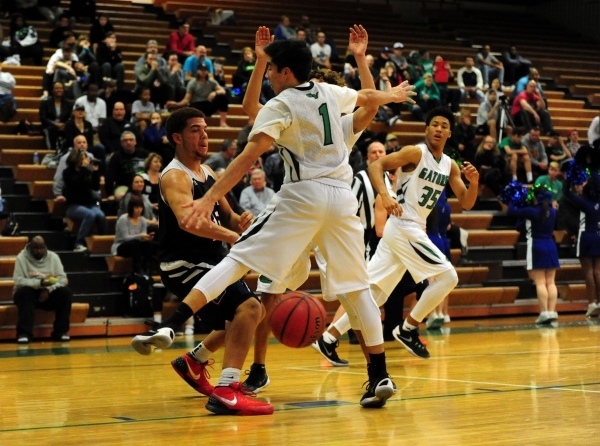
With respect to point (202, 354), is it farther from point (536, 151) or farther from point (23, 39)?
point (536, 151)

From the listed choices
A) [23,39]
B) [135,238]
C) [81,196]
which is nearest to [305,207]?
[135,238]

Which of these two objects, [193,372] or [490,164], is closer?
[193,372]

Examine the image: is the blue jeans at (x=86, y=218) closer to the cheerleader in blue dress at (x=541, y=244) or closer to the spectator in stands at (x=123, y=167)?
the spectator in stands at (x=123, y=167)

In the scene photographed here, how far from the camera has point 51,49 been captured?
744 inches

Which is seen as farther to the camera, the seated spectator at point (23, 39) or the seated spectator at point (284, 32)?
the seated spectator at point (284, 32)

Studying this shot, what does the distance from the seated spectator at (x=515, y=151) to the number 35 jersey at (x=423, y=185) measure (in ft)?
30.7

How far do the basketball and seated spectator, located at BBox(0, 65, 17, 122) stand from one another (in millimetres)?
10262

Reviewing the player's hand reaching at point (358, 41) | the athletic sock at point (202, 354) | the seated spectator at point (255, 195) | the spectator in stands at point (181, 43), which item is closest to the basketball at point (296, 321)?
the athletic sock at point (202, 354)

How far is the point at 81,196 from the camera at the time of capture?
13641 mm

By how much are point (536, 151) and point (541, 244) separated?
5.62 metres

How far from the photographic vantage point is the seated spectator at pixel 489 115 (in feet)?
64.2

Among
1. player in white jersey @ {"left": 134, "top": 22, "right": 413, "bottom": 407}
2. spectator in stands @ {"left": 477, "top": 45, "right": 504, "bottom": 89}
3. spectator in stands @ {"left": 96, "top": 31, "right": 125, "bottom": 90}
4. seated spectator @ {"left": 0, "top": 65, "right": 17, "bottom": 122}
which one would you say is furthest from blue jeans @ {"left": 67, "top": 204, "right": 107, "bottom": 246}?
spectator in stands @ {"left": 477, "top": 45, "right": 504, "bottom": 89}

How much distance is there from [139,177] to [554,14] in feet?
68.4

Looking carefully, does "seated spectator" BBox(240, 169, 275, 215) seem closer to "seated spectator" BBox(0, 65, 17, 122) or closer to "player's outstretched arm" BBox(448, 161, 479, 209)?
"seated spectator" BBox(0, 65, 17, 122)
